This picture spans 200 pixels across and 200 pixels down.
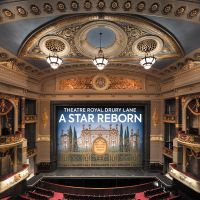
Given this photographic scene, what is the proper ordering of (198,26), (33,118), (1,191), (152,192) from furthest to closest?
(33,118) → (152,192) → (1,191) → (198,26)

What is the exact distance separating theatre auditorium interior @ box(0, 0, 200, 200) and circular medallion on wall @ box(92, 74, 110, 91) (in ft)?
0.25

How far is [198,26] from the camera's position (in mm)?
7762

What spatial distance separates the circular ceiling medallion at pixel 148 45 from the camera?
9922 mm

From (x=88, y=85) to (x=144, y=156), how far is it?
7.08m

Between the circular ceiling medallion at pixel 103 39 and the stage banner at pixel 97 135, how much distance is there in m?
5.57

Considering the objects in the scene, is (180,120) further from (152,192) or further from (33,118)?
(33,118)

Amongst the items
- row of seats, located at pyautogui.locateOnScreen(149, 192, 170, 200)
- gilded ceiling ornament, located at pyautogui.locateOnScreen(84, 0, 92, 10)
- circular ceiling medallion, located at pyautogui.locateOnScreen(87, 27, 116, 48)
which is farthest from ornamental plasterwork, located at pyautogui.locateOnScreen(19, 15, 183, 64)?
row of seats, located at pyautogui.locateOnScreen(149, 192, 170, 200)

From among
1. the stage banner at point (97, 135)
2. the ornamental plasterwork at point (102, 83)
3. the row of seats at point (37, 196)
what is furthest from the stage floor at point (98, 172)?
the ornamental plasterwork at point (102, 83)

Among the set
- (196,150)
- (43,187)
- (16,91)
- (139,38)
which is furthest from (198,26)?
(43,187)

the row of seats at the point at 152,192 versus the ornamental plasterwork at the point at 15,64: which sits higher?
the ornamental plasterwork at the point at 15,64

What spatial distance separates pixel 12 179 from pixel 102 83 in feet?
28.8

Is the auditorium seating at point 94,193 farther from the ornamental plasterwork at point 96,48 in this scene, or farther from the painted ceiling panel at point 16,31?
the painted ceiling panel at point 16,31

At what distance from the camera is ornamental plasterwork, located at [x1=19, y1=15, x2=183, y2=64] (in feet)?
28.6

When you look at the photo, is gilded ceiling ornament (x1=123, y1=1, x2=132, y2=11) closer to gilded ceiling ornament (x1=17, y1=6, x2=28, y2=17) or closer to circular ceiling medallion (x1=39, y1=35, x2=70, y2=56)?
gilded ceiling ornament (x1=17, y1=6, x2=28, y2=17)
